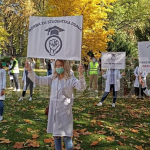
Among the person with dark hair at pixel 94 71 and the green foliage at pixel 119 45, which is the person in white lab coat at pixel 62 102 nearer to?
the person with dark hair at pixel 94 71

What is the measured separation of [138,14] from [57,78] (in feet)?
72.6

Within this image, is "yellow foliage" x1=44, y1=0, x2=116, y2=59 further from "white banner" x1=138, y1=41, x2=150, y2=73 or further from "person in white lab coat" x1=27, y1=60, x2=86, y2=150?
"person in white lab coat" x1=27, y1=60, x2=86, y2=150

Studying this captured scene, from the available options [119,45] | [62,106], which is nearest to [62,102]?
[62,106]

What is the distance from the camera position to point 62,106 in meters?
3.41

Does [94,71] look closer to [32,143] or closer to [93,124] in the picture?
[93,124]

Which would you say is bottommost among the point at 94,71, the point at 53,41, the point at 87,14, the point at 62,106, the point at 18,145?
the point at 18,145

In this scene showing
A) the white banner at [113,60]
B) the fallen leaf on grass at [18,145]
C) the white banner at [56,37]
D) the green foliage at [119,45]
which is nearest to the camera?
the white banner at [56,37]

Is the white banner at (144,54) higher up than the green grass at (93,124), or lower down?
higher up

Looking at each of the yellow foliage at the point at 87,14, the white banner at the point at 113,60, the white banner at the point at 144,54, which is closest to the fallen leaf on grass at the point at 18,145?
the white banner at the point at 144,54

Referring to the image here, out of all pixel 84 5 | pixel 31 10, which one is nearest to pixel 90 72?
pixel 84 5

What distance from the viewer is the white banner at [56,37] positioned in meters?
4.05

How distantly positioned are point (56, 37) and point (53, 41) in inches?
3.7

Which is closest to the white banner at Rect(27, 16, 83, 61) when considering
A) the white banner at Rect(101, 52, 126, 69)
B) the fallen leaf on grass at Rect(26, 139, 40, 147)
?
the fallen leaf on grass at Rect(26, 139, 40, 147)

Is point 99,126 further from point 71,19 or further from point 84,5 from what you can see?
point 84,5
